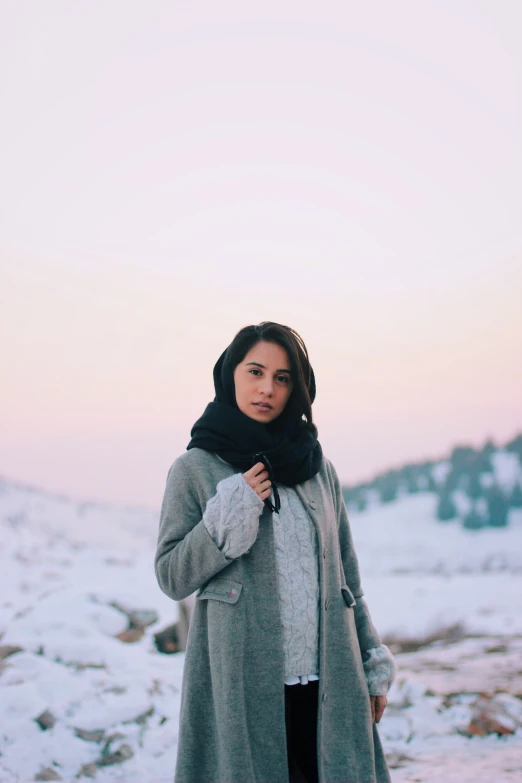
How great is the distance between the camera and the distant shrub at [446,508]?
888 centimetres

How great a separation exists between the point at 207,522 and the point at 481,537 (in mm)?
7255

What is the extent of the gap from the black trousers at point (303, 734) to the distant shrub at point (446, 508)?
7291mm

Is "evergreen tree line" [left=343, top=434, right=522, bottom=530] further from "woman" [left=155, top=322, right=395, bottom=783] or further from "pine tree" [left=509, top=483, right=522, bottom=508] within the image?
"woman" [left=155, top=322, right=395, bottom=783]

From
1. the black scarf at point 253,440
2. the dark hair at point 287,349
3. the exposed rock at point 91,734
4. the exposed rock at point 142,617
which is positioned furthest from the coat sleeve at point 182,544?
the exposed rock at point 142,617

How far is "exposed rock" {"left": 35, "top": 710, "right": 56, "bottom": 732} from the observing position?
3.44 metres

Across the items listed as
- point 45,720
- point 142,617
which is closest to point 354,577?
point 45,720

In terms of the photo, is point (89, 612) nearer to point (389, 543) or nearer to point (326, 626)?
point (326, 626)

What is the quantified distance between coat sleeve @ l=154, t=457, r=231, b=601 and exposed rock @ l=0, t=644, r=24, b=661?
2702 millimetres

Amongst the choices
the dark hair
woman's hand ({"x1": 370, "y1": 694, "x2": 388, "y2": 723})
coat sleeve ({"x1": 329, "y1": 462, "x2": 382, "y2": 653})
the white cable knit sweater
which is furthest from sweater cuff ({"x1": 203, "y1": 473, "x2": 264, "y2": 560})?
woman's hand ({"x1": 370, "y1": 694, "x2": 388, "y2": 723})

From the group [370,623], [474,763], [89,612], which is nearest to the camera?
[370,623]

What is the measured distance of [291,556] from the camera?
1950mm

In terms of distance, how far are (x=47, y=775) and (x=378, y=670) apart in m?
1.88

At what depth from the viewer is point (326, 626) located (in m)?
1.94

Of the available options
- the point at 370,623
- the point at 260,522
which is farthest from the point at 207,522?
the point at 370,623
